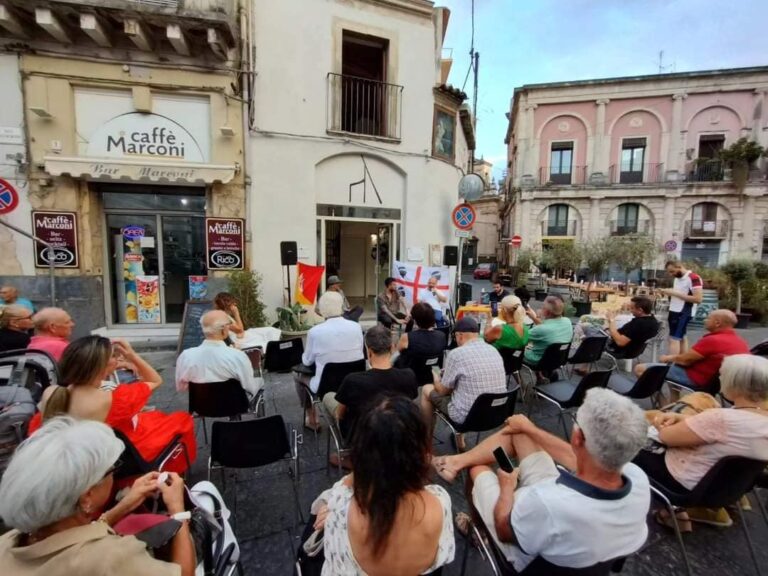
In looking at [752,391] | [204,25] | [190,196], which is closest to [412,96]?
[204,25]

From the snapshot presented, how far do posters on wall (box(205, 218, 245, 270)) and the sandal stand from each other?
20.9ft

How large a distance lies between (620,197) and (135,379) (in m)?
26.6

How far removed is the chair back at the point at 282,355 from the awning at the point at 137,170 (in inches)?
143

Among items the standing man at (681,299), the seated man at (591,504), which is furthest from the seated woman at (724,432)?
the standing man at (681,299)

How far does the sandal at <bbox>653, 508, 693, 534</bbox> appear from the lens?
233cm

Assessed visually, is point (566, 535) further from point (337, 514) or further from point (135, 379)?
point (135, 379)

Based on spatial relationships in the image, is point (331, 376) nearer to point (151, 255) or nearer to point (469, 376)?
point (469, 376)

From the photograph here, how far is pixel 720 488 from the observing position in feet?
6.32

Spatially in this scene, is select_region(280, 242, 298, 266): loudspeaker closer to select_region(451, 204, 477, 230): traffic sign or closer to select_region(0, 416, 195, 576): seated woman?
select_region(451, 204, 477, 230): traffic sign

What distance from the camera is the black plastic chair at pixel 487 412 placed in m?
2.65

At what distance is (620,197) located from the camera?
22.8 m

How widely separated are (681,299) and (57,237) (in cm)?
958

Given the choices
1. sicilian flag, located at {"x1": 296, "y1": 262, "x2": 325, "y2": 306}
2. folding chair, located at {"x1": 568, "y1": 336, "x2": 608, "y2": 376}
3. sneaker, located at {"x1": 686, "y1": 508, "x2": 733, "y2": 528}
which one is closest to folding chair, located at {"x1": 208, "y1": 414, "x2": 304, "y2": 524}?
sneaker, located at {"x1": 686, "y1": 508, "x2": 733, "y2": 528}

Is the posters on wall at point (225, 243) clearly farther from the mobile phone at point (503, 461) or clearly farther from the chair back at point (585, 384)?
the mobile phone at point (503, 461)
